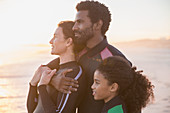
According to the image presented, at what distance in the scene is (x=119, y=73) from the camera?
3215 mm

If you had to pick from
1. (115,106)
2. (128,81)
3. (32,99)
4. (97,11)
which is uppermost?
(97,11)

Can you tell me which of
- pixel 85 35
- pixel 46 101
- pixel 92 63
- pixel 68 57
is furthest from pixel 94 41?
pixel 46 101

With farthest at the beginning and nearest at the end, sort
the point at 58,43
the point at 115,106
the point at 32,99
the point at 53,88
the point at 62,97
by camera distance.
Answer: the point at 32,99 < the point at 58,43 < the point at 53,88 < the point at 62,97 < the point at 115,106

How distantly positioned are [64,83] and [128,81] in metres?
0.72

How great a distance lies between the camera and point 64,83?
3.35 m

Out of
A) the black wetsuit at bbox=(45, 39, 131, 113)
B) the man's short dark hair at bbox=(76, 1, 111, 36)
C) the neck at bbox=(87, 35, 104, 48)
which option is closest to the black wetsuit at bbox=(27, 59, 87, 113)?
the black wetsuit at bbox=(45, 39, 131, 113)

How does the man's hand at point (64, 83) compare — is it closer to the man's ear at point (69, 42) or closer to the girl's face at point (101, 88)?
the girl's face at point (101, 88)

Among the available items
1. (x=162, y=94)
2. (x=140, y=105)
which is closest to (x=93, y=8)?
(x=140, y=105)

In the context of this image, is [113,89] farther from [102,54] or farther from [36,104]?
[36,104]

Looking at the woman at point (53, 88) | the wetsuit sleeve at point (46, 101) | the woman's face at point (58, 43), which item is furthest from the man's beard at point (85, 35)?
the wetsuit sleeve at point (46, 101)

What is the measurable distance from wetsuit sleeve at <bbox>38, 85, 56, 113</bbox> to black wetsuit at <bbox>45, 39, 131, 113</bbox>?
50 cm

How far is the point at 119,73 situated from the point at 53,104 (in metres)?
0.81

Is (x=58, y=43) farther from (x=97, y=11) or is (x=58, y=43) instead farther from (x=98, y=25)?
(x=97, y=11)

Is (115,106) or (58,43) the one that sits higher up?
(58,43)
